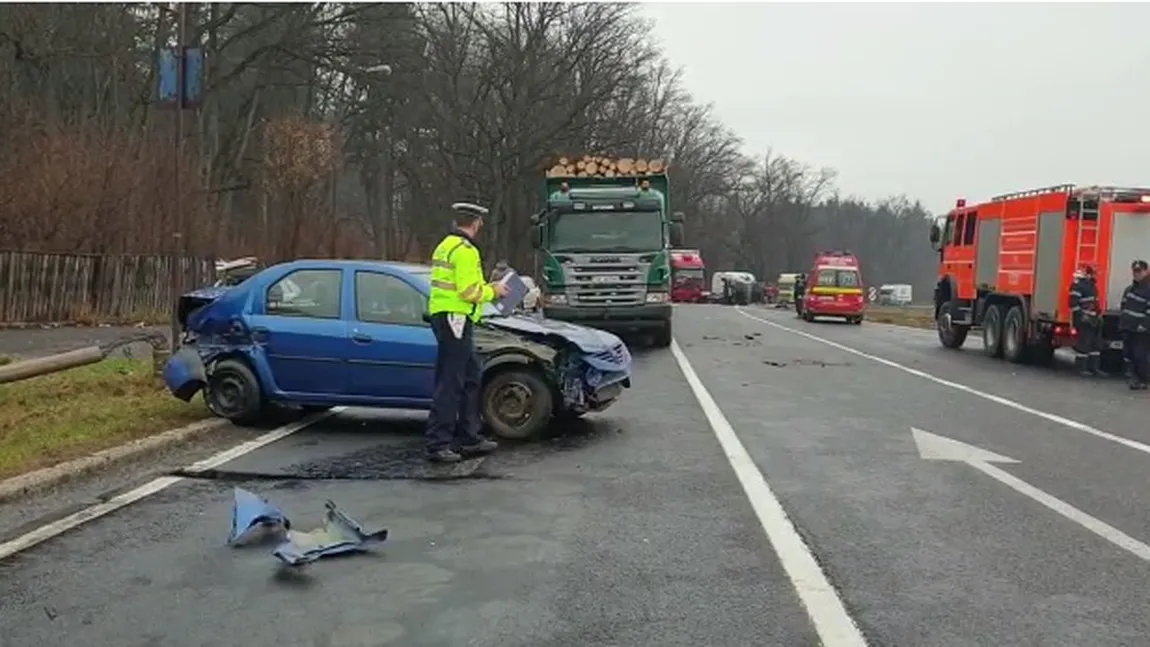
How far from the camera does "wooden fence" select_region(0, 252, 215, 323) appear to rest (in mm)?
24062

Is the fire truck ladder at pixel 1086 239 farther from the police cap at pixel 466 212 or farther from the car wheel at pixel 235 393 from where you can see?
the car wheel at pixel 235 393

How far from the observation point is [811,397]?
13.7 m

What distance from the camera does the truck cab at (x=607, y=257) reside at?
21359 mm

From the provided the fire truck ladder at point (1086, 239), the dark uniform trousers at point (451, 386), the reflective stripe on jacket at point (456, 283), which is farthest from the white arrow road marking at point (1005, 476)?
the fire truck ladder at point (1086, 239)

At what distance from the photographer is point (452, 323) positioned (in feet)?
28.1

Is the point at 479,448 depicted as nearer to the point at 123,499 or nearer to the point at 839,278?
the point at 123,499

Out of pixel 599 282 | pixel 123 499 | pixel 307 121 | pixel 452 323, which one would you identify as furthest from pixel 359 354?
pixel 307 121

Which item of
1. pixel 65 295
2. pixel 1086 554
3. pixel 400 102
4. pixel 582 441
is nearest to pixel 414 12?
pixel 400 102

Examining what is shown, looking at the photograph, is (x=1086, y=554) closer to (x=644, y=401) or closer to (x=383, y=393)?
(x=383, y=393)

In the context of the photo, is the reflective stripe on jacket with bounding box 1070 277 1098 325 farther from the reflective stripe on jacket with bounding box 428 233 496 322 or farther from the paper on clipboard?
the reflective stripe on jacket with bounding box 428 233 496 322

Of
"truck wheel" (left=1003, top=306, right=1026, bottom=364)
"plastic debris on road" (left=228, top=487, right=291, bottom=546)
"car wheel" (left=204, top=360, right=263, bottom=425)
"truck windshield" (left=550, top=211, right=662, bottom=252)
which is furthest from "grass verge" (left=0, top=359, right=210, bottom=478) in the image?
"truck wheel" (left=1003, top=306, right=1026, bottom=364)

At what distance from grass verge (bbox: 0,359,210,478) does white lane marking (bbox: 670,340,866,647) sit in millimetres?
4807

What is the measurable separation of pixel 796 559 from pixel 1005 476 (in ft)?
10.9

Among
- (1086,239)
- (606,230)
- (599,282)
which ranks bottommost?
(599,282)
